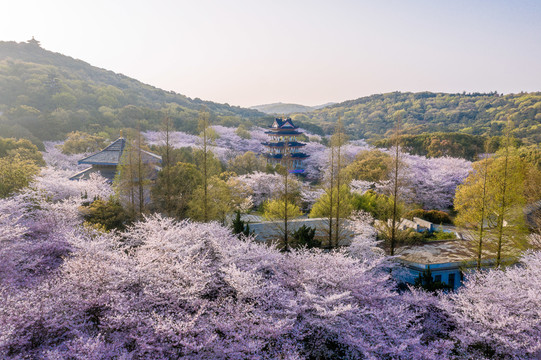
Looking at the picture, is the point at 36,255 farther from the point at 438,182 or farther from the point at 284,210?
the point at 438,182

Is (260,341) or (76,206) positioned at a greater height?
(76,206)

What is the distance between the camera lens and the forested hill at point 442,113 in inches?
2709

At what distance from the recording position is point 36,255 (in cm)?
1202

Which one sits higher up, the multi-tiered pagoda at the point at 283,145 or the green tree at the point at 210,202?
the multi-tiered pagoda at the point at 283,145

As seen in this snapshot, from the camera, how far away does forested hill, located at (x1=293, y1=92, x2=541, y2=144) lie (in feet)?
226

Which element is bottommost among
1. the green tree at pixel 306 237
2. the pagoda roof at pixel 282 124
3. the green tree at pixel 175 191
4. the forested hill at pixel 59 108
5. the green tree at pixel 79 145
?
the green tree at pixel 306 237

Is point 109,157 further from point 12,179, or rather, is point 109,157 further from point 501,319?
point 501,319

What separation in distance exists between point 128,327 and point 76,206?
32.6 ft

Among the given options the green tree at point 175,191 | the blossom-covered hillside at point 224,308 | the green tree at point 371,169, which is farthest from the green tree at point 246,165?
the blossom-covered hillside at point 224,308

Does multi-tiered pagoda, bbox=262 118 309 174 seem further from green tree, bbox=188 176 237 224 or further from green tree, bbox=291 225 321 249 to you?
green tree, bbox=291 225 321 249

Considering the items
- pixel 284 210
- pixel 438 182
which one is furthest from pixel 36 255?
pixel 438 182

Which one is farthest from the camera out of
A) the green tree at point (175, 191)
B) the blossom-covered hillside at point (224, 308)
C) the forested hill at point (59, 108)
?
the forested hill at point (59, 108)

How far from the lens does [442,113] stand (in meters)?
97.9

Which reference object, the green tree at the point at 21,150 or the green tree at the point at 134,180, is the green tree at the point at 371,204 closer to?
the green tree at the point at 134,180
